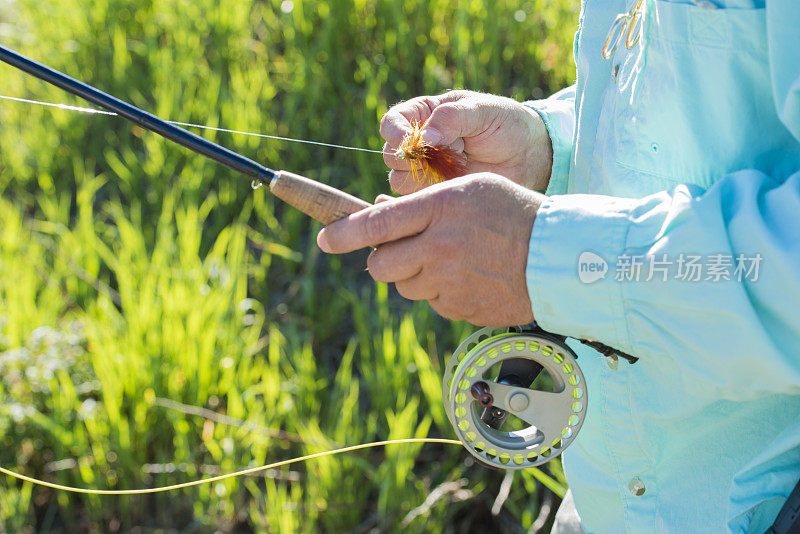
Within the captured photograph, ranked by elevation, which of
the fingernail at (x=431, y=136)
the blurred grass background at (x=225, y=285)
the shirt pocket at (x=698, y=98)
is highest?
the shirt pocket at (x=698, y=98)

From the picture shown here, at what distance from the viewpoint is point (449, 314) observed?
1.13 m

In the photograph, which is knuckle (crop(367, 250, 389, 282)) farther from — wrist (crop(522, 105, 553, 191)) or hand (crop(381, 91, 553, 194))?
wrist (crop(522, 105, 553, 191))

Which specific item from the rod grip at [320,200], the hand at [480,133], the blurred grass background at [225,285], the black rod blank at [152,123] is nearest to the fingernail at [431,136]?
the hand at [480,133]

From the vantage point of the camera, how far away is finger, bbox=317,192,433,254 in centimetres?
106

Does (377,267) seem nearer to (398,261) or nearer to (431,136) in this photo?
(398,261)

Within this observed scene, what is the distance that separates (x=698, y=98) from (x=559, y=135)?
0.42 meters

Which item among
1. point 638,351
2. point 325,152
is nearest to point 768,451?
point 638,351

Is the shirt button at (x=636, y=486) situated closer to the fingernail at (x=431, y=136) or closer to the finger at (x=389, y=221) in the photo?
the finger at (x=389, y=221)

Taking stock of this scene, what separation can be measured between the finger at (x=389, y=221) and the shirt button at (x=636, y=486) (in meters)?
0.49

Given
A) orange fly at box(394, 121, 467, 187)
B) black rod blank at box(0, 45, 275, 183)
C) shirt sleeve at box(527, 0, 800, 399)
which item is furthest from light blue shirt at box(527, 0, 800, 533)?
black rod blank at box(0, 45, 275, 183)

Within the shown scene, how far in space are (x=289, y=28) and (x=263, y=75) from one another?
26cm

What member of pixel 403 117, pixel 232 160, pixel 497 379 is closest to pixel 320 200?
pixel 232 160

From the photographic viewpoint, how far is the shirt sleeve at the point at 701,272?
0.92 m

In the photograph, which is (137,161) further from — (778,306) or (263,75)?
(778,306)
